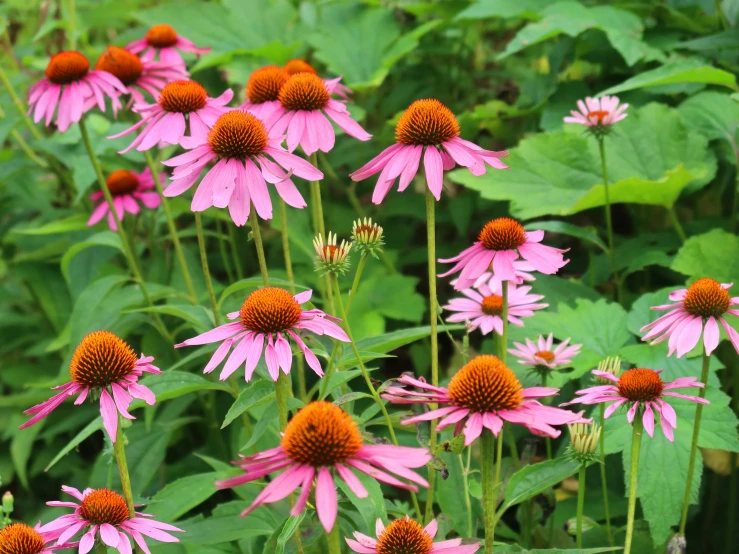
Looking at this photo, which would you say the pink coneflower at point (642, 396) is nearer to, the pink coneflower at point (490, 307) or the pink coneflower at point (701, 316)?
the pink coneflower at point (701, 316)

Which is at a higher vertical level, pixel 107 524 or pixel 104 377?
pixel 104 377

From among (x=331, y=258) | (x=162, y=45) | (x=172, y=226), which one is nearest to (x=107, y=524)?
(x=331, y=258)

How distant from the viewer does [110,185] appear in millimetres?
2314

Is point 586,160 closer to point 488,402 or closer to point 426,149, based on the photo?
point 426,149

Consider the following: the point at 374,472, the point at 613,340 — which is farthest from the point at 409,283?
the point at 374,472

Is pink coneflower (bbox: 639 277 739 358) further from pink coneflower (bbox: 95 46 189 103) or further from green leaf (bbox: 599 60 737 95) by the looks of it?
pink coneflower (bbox: 95 46 189 103)

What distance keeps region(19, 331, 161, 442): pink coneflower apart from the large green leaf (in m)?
1.31

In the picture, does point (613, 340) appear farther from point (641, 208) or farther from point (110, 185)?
point (110, 185)

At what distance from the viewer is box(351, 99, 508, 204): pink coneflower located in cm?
118

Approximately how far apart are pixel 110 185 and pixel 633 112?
1.52m

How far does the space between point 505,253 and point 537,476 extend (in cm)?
33

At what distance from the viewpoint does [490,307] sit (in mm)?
1509

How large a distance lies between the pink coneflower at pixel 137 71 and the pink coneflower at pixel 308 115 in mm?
682

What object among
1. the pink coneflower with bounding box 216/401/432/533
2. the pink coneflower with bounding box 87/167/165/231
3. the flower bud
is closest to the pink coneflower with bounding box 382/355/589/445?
the pink coneflower with bounding box 216/401/432/533
